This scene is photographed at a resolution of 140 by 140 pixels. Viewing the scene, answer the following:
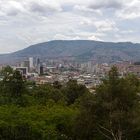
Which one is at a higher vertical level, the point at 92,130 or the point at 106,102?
the point at 106,102

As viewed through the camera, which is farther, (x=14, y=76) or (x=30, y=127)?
(x=14, y=76)

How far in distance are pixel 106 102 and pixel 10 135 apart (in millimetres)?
5779

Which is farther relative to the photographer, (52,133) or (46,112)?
(46,112)

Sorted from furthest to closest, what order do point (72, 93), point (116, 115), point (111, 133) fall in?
point (72, 93), point (111, 133), point (116, 115)

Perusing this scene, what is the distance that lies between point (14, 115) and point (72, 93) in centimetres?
2598

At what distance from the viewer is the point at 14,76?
41.1 meters

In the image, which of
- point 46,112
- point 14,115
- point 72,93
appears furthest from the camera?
point 72,93

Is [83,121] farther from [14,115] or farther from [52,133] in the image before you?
[14,115]

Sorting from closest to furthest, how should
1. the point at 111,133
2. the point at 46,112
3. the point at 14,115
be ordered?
the point at 111,133, the point at 14,115, the point at 46,112

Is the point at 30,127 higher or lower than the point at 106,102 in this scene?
lower

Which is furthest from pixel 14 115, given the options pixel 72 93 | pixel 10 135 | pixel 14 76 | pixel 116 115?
pixel 72 93

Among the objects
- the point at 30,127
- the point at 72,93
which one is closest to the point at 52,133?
the point at 30,127

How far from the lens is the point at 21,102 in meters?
38.1

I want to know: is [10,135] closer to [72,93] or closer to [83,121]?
[83,121]
